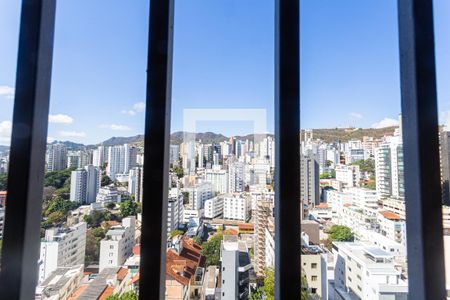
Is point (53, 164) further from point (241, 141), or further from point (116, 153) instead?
point (241, 141)

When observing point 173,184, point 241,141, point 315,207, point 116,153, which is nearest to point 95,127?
point 116,153

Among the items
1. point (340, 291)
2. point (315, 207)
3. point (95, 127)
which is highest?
point (95, 127)

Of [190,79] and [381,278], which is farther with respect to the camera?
[190,79]

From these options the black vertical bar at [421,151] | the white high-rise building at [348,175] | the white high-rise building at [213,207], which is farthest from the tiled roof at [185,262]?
the black vertical bar at [421,151]

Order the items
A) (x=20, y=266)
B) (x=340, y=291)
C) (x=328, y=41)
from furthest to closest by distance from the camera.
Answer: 1. (x=328, y=41)
2. (x=340, y=291)
3. (x=20, y=266)

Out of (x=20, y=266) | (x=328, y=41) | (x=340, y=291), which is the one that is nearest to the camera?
(x=20, y=266)

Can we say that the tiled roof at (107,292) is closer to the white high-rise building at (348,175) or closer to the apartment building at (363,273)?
the apartment building at (363,273)
